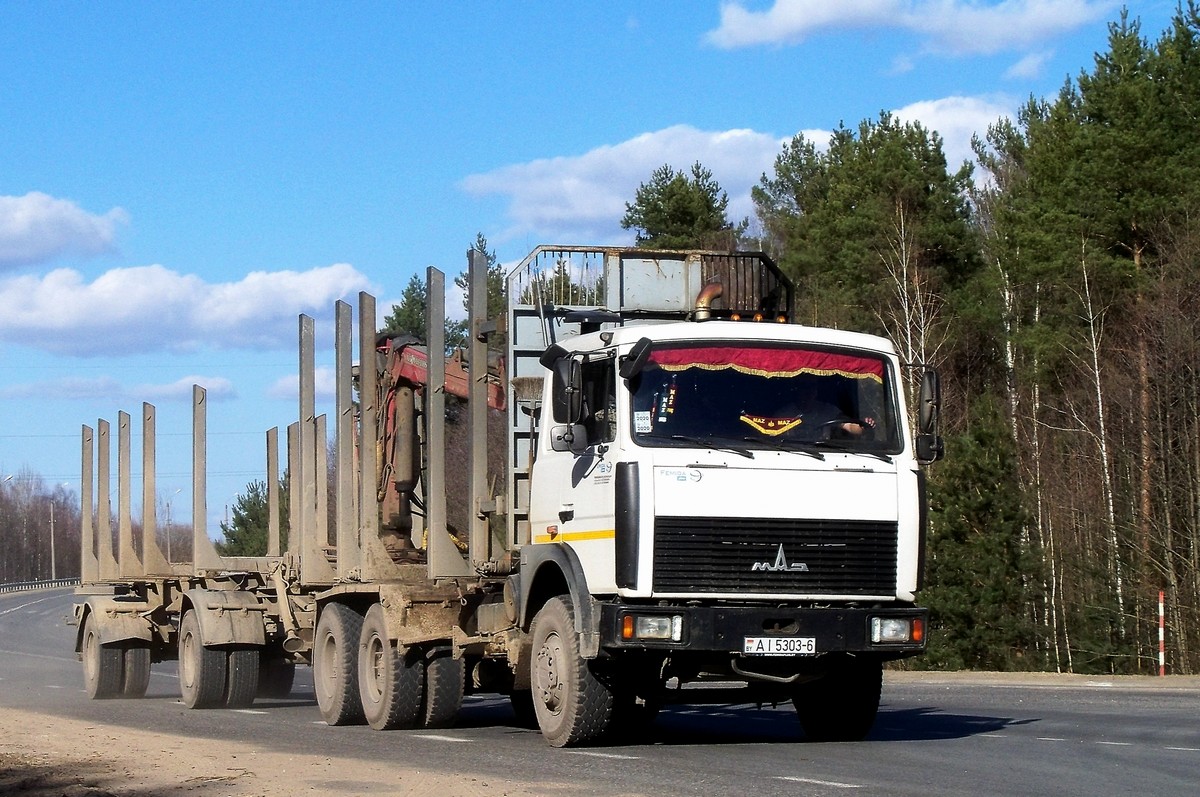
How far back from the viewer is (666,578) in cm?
1135

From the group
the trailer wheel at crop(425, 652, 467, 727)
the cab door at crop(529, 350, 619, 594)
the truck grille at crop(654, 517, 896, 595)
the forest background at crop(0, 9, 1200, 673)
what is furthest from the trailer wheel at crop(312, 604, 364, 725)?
the forest background at crop(0, 9, 1200, 673)

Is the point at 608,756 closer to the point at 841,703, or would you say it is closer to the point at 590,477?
the point at 590,477

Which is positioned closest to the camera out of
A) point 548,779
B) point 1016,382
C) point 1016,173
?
point 548,779

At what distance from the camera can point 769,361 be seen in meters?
12.0

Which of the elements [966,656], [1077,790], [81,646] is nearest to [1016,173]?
[966,656]

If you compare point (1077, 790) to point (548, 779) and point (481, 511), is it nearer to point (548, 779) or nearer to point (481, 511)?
point (548, 779)

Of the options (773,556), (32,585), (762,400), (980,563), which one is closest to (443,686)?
(773,556)

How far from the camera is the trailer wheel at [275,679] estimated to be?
20.2 meters

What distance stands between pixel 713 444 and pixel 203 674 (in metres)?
9.45

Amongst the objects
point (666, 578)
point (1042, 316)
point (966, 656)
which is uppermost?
point (1042, 316)

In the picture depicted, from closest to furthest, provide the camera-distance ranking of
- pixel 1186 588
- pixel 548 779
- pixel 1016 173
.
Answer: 1. pixel 548 779
2. pixel 1186 588
3. pixel 1016 173

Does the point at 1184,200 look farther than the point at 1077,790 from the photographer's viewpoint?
Yes

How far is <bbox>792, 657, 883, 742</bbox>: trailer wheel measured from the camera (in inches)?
508

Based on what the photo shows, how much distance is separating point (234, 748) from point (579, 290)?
4.74m
